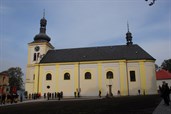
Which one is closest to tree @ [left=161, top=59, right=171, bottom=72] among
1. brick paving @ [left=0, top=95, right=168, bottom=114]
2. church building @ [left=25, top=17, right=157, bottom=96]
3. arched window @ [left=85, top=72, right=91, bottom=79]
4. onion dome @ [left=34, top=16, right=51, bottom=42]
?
church building @ [left=25, top=17, right=157, bottom=96]

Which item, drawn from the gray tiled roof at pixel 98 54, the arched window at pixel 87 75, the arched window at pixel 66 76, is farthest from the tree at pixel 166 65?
the arched window at pixel 66 76

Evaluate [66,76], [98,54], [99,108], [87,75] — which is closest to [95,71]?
[87,75]

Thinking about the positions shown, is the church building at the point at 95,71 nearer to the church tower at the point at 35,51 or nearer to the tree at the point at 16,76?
the church tower at the point at 35,51

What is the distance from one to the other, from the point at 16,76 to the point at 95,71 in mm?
50516

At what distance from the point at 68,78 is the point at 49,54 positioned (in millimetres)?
9150

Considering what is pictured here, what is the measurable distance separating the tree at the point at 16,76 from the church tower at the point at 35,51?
1423 inches

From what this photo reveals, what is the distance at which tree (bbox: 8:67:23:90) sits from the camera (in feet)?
249

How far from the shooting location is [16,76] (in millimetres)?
77188

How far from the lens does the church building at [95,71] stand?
3638cm

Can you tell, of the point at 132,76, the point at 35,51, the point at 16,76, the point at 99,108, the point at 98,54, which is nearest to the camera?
the point at 99,108

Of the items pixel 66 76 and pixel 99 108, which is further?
pixel 66 76

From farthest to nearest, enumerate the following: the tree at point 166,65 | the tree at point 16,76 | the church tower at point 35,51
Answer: the tree at point 166,65, the tree at point 16,76, the church tower at point 35,51

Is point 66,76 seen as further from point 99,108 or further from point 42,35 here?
point 99,108

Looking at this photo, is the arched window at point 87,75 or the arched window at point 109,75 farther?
the arched window at point 87,75
